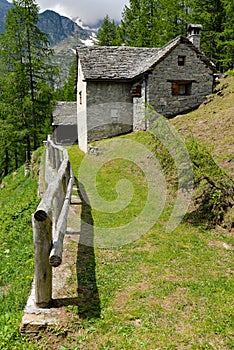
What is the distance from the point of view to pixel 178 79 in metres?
17.7

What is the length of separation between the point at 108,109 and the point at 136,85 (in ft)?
7.44

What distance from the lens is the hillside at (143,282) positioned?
342 cm

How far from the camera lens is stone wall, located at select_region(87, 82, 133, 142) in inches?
711

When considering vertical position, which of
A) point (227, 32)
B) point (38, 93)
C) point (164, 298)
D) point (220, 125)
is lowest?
point (164, 298)

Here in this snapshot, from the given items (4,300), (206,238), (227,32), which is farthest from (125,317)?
(227,32)

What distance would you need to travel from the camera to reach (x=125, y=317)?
3.71 m

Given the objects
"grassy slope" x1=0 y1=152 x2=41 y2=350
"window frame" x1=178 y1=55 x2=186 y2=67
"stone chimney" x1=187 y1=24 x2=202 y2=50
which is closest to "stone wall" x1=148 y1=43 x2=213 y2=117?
"window frame" x1=178 y1=55 x2=186 y2=67

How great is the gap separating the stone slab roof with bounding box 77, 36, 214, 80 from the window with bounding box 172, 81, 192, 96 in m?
1.84

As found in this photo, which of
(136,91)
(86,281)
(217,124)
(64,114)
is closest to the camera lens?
(86,281)

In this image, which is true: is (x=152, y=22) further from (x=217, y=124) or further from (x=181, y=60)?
(x=217, y=124)

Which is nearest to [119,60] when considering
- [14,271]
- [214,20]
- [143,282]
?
[214,20]

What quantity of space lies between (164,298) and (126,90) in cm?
1622

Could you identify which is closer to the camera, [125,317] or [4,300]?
[125,317]

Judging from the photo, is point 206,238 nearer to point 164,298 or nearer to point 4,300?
point 164,298
